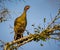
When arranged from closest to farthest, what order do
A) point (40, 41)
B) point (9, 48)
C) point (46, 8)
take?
point (9, 48), point (40, 41), point (46, 8)

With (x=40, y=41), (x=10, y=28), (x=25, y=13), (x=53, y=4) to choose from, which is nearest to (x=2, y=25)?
(x=10, y=28)

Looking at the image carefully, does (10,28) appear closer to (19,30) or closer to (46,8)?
(19,30)

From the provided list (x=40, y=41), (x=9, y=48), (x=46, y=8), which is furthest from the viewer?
(x=46, y=8)

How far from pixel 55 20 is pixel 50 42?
0.20 meters

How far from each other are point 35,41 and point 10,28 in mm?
264

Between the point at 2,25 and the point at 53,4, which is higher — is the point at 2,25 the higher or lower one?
the lower one

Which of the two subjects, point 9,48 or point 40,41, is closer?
point 9,48

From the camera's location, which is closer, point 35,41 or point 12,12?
point 35,41

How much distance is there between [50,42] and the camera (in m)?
1.85

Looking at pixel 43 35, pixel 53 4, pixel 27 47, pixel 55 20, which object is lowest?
pixel 27 47

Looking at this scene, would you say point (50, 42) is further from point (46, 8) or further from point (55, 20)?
point (46, 8)

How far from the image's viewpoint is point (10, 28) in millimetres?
1882

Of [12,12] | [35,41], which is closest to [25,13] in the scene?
[12,12]

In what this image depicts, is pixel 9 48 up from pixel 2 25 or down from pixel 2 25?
down
